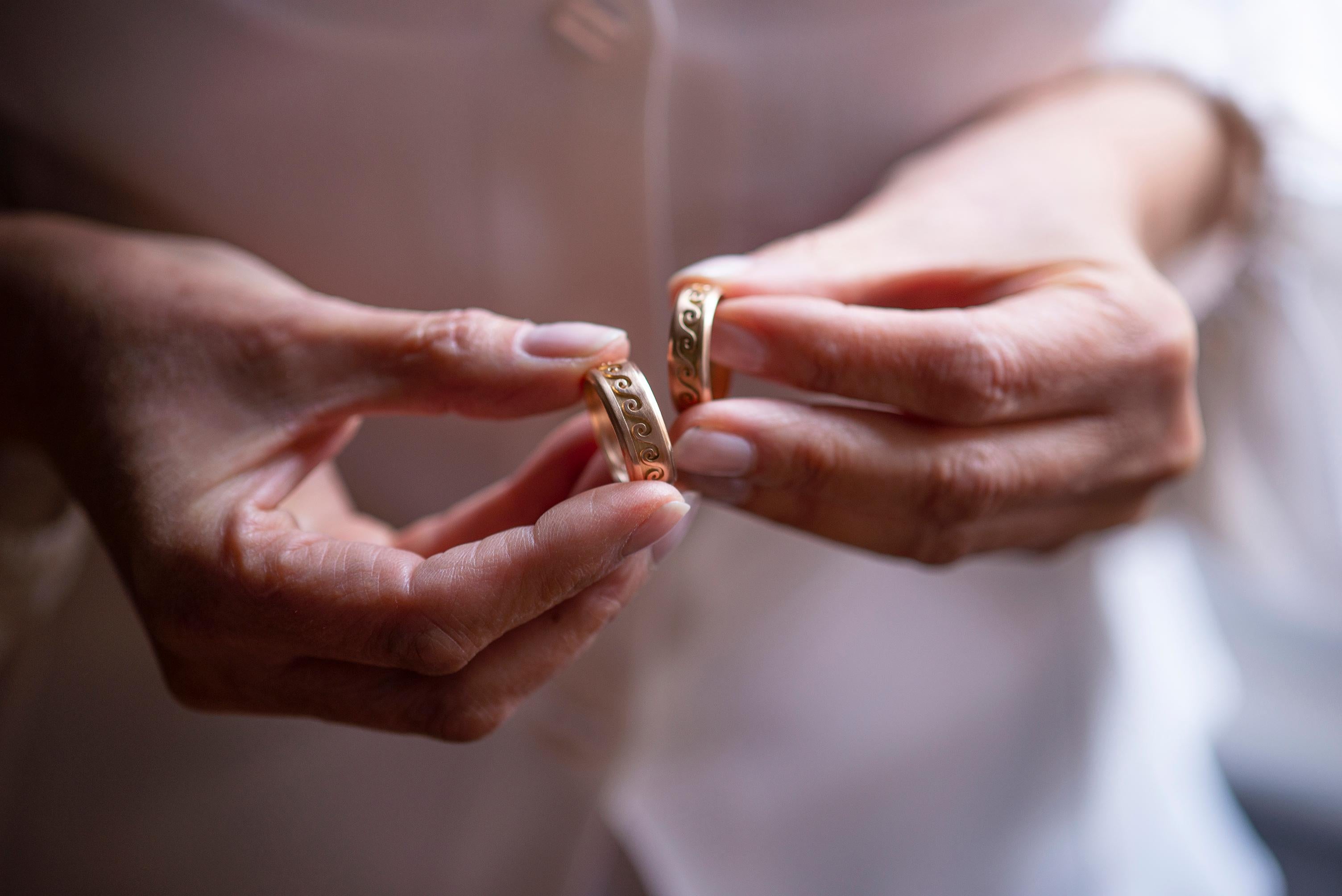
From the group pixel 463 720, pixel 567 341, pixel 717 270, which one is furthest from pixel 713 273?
pixel 463 720

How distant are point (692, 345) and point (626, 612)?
0.44m

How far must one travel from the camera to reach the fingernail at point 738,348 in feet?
2.19

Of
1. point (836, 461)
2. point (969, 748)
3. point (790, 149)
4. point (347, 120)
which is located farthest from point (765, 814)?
point (347, 120)

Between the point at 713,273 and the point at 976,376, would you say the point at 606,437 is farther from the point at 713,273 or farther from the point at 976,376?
the point at 976,376

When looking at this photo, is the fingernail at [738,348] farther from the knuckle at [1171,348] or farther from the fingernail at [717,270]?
the knuckle at [1171,348]

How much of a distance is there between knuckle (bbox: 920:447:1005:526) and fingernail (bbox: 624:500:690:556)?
0.24 m

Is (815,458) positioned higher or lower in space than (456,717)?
higher

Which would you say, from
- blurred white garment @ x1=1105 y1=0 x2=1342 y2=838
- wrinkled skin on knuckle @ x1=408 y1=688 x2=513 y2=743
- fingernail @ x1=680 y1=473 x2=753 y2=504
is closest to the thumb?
fingernail @ x1=680 y1=473 x2=753 y2=504

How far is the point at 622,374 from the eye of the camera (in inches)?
24.2

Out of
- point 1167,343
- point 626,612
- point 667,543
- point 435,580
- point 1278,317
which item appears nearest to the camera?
point 435,580

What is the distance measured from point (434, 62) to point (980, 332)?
560mm

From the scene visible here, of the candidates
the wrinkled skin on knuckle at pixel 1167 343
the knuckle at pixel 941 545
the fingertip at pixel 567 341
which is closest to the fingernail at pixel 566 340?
the fingertip at pixel 567 341

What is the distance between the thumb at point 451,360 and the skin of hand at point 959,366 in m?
0.10

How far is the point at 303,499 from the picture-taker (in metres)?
0.76
